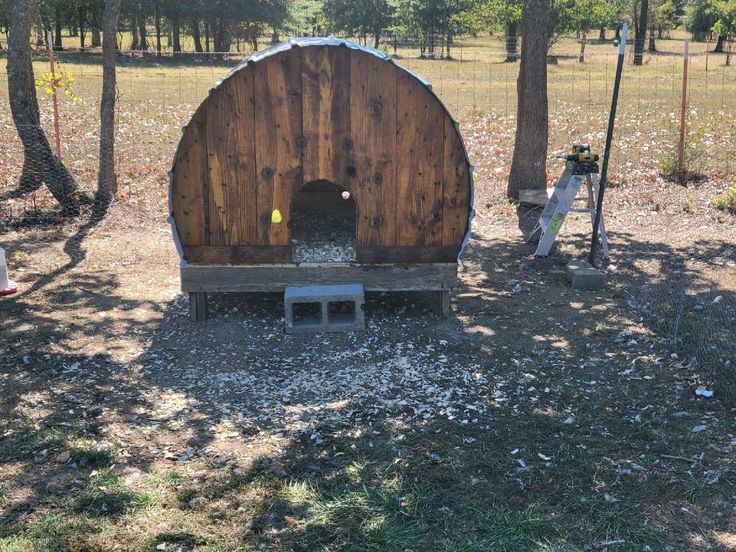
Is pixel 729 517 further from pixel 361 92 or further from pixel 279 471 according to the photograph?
pixel 361 92

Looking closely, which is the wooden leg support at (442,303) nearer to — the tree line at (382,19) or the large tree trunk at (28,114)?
the large tree trunk at (28,114)

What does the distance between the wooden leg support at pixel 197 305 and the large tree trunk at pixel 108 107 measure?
438 centimetres

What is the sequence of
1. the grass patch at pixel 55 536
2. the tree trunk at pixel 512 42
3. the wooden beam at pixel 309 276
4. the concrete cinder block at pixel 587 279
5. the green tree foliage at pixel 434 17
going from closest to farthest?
the grass patch at pixel 55 536 < the wooden beam at pixel 309 276 < the concrete cinder block at pixel 587 279 < the tree trunk at pixel 512 42 < the green tree foliage at pixel 434 17

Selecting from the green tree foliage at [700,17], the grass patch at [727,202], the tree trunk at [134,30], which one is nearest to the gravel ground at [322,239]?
the grass patch at [727,202]

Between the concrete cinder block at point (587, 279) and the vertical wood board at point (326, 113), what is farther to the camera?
the concrete cinder block at point (587, 279)

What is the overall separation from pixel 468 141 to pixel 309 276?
29.6 feet

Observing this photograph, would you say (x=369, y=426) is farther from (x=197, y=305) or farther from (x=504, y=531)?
(x=197, y=305)

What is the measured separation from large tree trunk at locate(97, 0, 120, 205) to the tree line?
1272 inches

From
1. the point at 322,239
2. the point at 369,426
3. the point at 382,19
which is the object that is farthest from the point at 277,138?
the point at 382,19

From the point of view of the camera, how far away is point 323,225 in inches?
340

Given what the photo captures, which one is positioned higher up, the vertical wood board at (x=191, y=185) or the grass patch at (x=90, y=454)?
the vertical wood board at (x=191, y=185)

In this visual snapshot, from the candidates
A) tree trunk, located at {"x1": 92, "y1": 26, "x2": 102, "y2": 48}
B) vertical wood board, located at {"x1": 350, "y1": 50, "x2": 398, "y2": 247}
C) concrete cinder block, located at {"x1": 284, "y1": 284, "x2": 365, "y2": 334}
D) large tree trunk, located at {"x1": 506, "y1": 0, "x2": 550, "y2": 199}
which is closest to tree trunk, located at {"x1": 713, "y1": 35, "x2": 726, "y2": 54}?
tree trunk, located at {"x1": 92, "y1": 26, "x2": 102, "y2": 48}

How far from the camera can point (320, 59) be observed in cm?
702

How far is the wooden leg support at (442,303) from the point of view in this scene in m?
7.54
